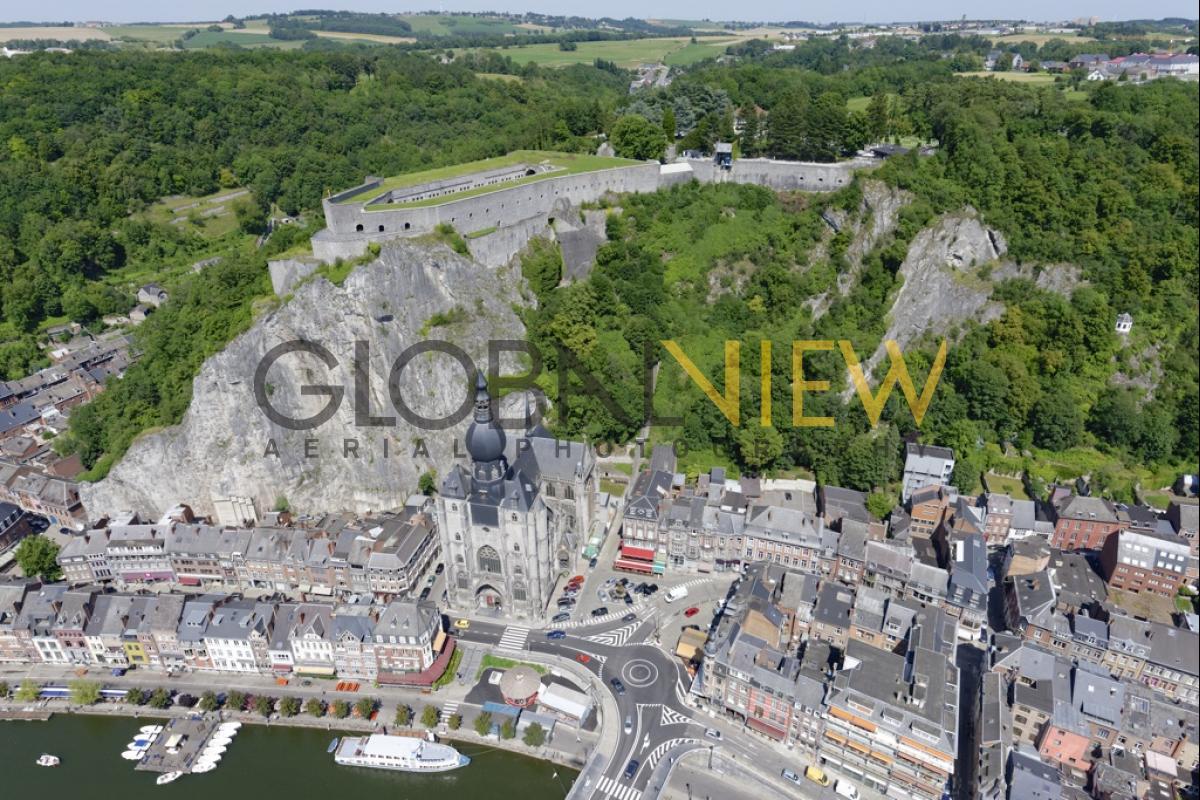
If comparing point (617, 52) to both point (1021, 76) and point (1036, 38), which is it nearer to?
point (1036, 38)

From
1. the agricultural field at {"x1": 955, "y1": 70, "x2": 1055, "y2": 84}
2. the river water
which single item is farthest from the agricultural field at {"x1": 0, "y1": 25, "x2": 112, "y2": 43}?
the agricultural field at {"x1": 955, "y1": 70, "x2": 1055, "y2": 84}

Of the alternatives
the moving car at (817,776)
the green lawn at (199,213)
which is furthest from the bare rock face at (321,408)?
the green lawn at (199,213)

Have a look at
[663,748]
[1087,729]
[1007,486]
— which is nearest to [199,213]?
[663,748]

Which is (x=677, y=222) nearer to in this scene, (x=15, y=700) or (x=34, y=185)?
(x=15, y=700)

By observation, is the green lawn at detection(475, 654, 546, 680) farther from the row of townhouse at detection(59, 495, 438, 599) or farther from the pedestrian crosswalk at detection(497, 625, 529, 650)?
the row of townhouse at detection(59, 495, 438, 599)

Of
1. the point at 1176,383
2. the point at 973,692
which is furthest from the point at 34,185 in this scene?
the point at 1176,383

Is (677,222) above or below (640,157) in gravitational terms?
below
